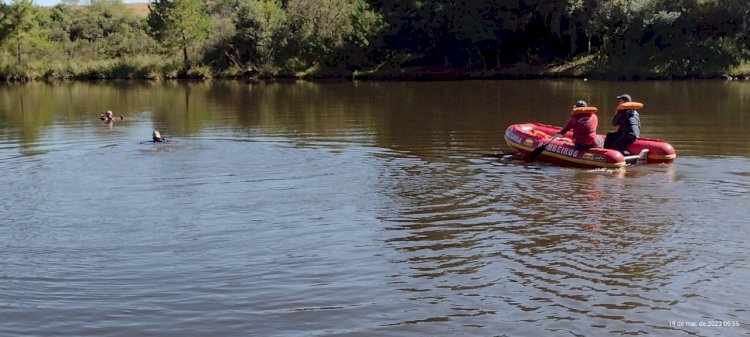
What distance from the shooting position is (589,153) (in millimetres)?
15945

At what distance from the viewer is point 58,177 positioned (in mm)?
16000

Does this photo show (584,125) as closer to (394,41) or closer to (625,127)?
(625,127)

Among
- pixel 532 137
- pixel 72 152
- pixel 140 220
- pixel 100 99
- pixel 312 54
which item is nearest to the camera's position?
pixel 140 220

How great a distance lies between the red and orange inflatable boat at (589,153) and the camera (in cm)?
1568

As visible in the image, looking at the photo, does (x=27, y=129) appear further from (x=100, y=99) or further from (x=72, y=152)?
(x=100, y=99)

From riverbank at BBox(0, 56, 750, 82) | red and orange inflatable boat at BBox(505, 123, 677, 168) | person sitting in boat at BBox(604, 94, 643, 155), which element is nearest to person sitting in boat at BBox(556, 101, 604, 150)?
red and orange inflatable boat at BBox(505, 123, 677, 168)

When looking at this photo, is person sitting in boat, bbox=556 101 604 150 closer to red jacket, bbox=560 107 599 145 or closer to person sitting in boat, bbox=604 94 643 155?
red jacket, bbox=560 107 599 145

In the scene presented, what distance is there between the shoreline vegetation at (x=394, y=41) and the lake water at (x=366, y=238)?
85.1 feet

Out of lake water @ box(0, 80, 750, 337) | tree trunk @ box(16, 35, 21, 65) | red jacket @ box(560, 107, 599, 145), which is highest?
tree trunk @ box(16, 35, 21, 65)

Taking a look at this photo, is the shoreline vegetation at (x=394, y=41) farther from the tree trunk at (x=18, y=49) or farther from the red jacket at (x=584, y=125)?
the red jacket at (x=584, y=125)

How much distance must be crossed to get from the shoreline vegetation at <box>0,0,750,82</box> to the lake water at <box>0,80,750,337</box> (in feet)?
85.1

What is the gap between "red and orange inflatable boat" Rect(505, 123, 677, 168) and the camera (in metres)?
15.7

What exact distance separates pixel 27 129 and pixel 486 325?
21.8 meters

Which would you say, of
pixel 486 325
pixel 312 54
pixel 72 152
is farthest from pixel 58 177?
pixel 312 54
